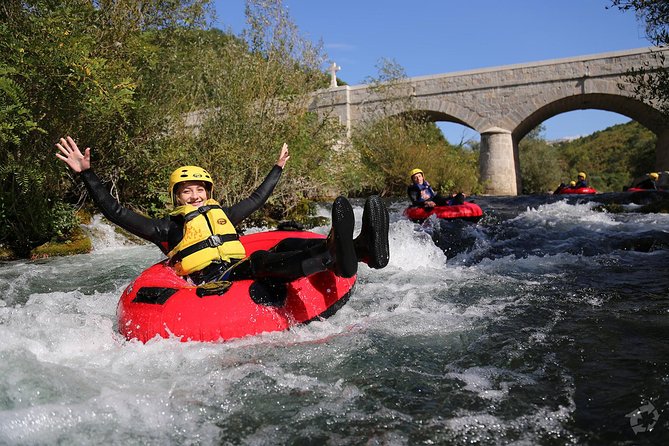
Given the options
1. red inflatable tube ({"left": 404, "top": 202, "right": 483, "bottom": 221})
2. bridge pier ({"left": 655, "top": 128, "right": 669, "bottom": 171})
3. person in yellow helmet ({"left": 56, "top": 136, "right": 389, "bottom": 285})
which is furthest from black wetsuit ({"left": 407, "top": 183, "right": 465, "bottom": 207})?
bridge pier ({"left": 655, "top": 128, "right": 669, "bottom": 171})

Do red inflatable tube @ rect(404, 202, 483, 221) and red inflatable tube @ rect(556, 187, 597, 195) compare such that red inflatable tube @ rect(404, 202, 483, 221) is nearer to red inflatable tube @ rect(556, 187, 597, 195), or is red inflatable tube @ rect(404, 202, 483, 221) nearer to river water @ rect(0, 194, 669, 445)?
river water @ rect(0, 194, 669, 445)

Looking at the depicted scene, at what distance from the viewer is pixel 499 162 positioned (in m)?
21.3

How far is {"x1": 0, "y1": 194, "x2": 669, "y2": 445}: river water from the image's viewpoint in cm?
223

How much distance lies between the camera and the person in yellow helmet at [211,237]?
3154 mm

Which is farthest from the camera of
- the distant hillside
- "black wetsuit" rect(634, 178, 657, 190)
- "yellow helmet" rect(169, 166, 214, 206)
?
the distant hillside

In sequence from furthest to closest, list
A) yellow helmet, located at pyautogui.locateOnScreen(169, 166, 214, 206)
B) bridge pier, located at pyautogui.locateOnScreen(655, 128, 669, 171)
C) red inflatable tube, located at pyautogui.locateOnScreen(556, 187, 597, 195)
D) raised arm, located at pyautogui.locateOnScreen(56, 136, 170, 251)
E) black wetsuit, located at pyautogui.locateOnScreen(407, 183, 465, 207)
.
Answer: bridge pier, located at pyautogui.locateOnScreen(655, 128, 669, 171), red inflatable tube, located at pyautogui.locateOnScreen(556, 187, 597, 195), black wetsuit, located at pyautogui.locateOnScreen(407, 183, 465, 207), yellow helmet, located at pyautogui.locateOnScreen(169, 166, 214, 206), raised arm, located at pyautogui.locateOnScreen(56, 136, 170, 251)

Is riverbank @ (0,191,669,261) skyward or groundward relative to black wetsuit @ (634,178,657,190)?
groundward

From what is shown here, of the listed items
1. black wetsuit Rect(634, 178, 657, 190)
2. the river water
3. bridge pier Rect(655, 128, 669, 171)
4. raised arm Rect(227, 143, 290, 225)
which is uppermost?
bridge pier Rect(655, 128, 669, 171)

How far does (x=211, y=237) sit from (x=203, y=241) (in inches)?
2.3

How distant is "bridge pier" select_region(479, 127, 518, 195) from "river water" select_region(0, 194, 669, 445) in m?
16.8

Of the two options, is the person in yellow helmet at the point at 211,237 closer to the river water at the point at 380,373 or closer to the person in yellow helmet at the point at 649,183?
the river water at the point at 380,373

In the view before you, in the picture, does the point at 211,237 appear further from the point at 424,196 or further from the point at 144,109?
the point at 424,196

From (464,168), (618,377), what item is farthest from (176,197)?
(464,168)

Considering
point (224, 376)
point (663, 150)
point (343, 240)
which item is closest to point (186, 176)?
point (343, 240)
